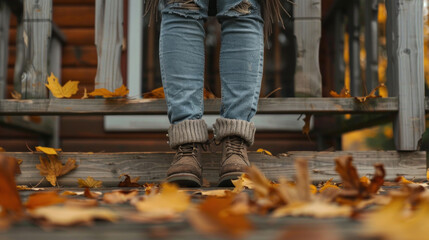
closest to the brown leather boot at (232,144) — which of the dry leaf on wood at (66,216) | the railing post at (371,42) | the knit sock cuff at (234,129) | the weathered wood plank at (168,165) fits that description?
the knit sock cuff at (234,129)

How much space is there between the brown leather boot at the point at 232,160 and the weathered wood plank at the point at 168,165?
0.71ft

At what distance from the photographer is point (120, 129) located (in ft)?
11.0

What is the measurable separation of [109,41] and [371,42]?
169 cm

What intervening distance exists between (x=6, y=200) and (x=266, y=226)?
448 millimetres

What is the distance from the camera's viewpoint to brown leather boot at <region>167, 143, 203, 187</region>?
149 centimetres

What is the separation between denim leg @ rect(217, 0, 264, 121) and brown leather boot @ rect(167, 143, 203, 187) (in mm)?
174

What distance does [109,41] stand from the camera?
1907 millimetres

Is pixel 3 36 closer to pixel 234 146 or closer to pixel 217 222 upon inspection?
pixel 234 146

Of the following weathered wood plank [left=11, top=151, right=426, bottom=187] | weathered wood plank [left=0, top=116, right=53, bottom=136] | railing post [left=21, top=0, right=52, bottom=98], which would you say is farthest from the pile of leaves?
weathered wood plank [left=0, top=116, right=53, bottom=136]

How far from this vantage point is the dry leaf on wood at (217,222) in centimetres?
63

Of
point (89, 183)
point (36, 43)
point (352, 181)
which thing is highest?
point (36, 43)

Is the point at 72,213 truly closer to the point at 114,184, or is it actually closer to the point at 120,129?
the point at 114,184

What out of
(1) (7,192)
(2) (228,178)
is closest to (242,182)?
(2) (228,178)

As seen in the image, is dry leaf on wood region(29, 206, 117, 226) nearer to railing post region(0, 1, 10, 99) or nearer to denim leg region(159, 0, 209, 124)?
denim leg region(159, 0, 209, 124)
